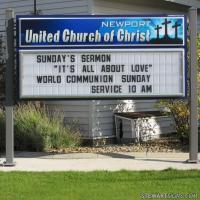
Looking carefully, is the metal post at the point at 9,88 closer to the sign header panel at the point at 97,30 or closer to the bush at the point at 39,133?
the sign header panel at the point at 97,30

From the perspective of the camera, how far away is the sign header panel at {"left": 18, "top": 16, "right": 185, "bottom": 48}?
42.1 ft

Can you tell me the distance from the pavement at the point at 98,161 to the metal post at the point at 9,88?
333 millimetres

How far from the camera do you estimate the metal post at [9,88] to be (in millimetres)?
12688

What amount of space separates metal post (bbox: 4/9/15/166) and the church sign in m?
0.20

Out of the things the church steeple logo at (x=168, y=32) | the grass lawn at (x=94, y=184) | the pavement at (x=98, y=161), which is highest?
the church steeple logo at (x=168, y=32)

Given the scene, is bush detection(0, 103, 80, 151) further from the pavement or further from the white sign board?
the white sign board

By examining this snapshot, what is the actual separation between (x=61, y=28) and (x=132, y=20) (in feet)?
5.13

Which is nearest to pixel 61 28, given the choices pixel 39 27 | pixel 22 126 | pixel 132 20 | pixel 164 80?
pixel 39 27

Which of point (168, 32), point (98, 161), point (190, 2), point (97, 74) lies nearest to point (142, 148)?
point (98, 161)

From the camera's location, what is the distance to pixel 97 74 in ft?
42.8

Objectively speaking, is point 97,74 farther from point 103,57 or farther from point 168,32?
point 168,32

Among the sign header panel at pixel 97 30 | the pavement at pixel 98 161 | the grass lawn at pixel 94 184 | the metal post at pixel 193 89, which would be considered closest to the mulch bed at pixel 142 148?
the pavement at pixel 98 161

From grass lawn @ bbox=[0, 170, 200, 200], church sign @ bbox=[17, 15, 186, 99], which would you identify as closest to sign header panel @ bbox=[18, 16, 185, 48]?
church sign @ bbox=[17, 15, 186, 99]

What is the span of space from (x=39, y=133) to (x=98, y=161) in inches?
104
